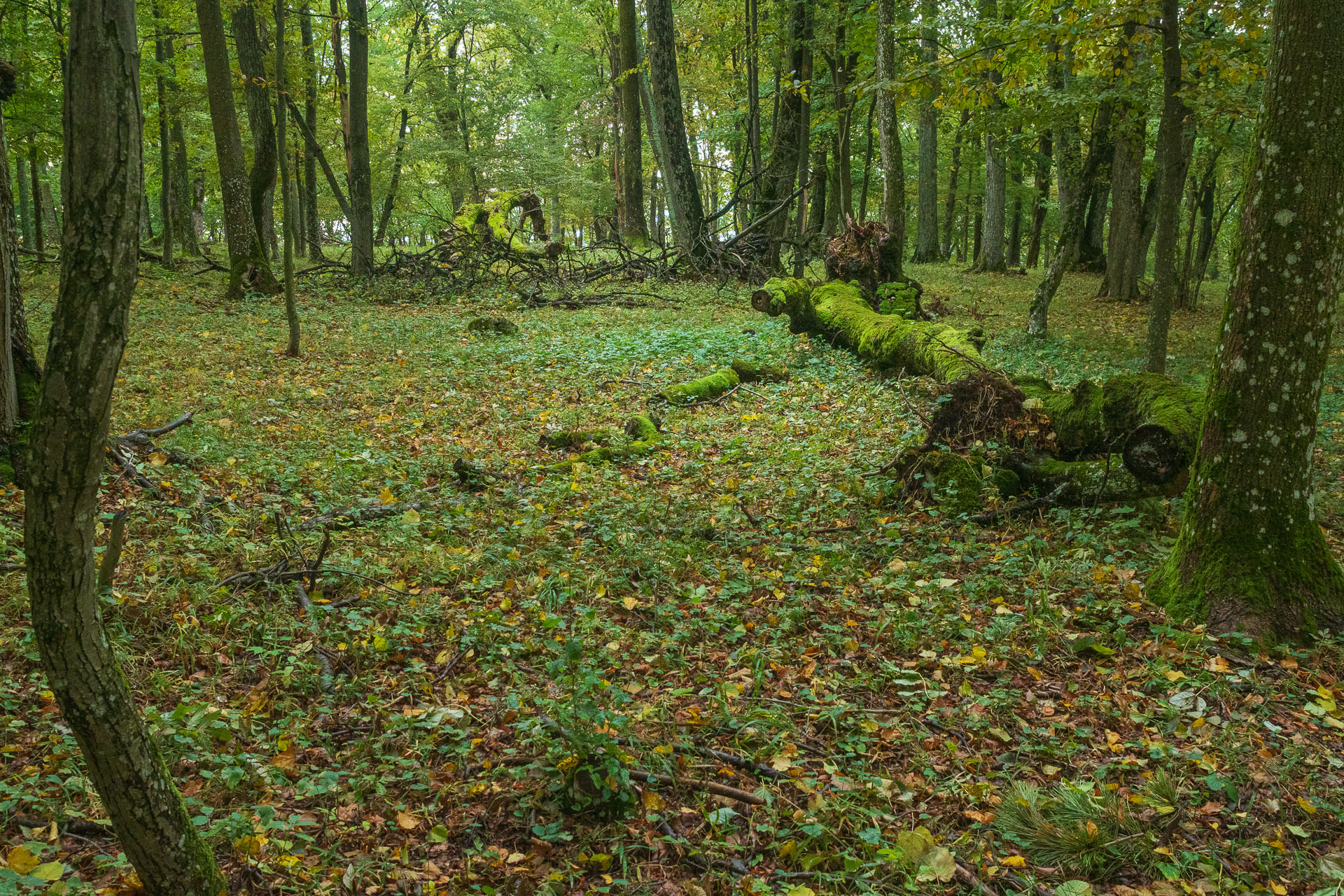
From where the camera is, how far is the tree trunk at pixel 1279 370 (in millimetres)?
3691

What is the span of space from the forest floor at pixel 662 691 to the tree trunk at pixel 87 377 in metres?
0.76

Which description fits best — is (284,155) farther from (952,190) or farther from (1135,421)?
(952,190)

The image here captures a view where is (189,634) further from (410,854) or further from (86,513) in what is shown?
(86,513)

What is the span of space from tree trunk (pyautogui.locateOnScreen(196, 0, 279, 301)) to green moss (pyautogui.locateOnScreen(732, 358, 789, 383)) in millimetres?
9112

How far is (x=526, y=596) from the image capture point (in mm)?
4691

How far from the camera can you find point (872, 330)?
395 inches

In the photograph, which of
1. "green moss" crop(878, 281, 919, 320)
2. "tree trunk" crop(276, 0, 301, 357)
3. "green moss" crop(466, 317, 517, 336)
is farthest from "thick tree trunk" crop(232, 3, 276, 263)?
"green moss" crop(878, 281, 919, 320)

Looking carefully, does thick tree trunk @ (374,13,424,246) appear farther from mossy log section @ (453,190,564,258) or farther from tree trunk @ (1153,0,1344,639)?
tree trunk @ (1153,0,1344,639)

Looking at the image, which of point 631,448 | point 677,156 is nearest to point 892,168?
point 677,156

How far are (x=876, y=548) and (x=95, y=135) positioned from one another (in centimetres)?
481

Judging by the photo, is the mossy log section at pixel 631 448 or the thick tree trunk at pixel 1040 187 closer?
the mossy log section at pixel 631 448

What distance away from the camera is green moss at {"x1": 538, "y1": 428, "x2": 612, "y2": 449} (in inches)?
302

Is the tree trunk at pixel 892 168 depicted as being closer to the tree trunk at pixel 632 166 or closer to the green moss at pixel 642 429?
the green moss at pixel 642 429

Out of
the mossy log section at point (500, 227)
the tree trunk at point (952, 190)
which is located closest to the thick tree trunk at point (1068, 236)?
the mossy log section at point (500, 227)
